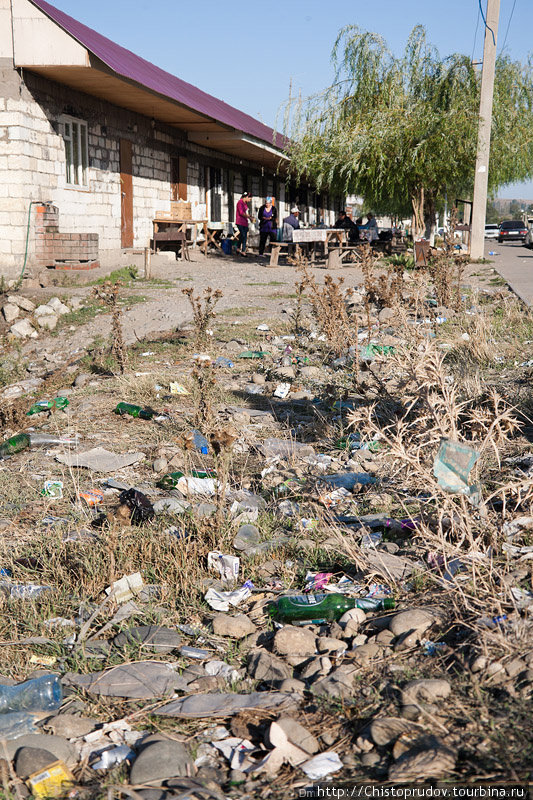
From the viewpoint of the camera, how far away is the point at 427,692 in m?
2.05

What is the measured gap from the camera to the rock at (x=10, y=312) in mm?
9805

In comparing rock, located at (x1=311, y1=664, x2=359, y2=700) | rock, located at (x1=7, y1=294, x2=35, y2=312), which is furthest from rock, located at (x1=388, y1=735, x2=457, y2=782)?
rock, located at (x1=7, y1=294, x2=35, y2=312)

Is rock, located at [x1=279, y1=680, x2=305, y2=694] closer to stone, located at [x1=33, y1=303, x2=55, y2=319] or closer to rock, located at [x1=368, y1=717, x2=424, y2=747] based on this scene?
rock, located at [x1=368, y1=717, x2=424, y2=747]

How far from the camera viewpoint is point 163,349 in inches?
311

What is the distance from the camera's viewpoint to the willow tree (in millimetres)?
16359

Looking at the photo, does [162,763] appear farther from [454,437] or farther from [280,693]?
[454,437]

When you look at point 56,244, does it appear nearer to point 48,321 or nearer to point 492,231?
point 48,321

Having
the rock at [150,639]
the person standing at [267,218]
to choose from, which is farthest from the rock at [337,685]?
the person standing at [267,218]

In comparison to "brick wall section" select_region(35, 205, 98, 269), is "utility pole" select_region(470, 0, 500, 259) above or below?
above

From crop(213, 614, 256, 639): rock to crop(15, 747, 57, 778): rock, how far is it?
766 millimetres

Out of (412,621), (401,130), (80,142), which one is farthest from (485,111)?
(412,621)

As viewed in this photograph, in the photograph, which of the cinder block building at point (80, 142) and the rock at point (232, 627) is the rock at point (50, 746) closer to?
the rock at point (232, 627)

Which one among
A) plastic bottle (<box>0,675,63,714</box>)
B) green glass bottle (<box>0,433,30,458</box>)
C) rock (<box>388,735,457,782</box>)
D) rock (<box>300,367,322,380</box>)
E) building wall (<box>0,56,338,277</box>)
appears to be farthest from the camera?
building wall (<box>0,56,338,277</box>)

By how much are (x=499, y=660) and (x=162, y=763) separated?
0.99 metres
